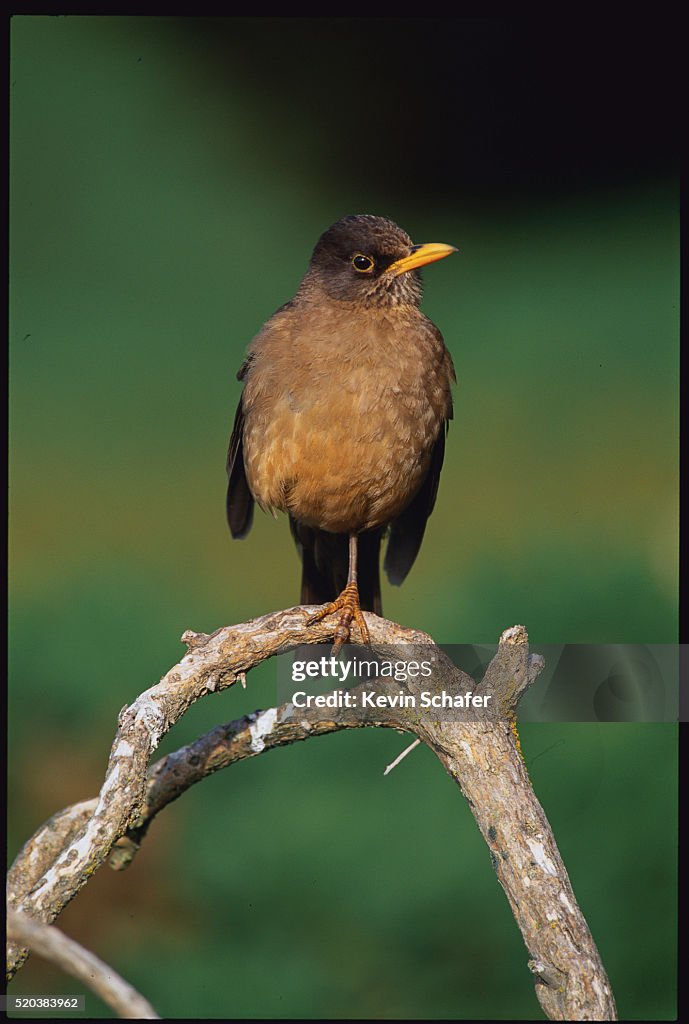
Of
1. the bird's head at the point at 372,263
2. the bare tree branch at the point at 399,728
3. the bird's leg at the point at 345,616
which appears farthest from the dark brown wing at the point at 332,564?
the bird's head at the point at 372,263

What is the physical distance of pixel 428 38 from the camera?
4770 millimetres

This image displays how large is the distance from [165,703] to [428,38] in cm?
285

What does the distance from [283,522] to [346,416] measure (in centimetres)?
343

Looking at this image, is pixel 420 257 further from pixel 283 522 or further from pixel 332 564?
pixel 283 522

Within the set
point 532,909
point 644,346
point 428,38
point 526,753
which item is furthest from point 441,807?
point 428,38

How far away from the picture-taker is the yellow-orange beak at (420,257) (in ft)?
13.5

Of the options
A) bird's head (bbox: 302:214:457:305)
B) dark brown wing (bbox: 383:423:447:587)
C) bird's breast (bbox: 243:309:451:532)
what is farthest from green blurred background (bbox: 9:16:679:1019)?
bird's breast (bbox: 243:309:451:532)

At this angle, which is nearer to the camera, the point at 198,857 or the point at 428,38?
the point at 428,38

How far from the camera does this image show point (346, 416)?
4.04m

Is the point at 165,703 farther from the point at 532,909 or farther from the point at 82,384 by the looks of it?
the point at 82,384

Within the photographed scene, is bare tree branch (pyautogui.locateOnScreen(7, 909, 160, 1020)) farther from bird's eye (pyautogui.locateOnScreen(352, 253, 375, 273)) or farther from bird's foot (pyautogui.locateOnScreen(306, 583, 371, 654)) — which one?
bird's eye (pyautogui.locateOnScreen(352, 253, 375, 273))

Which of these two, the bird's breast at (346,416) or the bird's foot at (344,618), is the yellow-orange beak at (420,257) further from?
the bird's foot at (344,618)

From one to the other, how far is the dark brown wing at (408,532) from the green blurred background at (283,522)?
35.2 inches

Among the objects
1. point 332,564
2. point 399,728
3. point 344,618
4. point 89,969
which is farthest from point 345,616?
point 89,969
